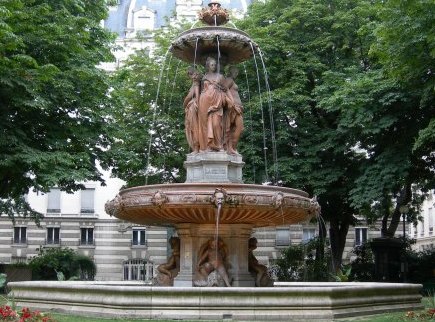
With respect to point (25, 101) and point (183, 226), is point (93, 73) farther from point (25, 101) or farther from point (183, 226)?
point (183, 226)

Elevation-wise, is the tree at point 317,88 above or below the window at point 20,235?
above

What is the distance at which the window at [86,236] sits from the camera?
46.8 metres

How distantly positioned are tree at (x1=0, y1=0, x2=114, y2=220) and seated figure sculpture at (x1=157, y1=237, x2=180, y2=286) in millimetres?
9154

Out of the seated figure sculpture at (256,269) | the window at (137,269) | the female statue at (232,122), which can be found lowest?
the window at (137,269)

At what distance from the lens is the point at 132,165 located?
28.1 m

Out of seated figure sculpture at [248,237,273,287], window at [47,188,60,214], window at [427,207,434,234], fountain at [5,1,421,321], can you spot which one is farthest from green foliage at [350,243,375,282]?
window at [427,207,434,234]

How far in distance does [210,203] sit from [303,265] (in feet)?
68.5

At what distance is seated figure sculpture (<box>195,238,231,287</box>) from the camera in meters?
13.9

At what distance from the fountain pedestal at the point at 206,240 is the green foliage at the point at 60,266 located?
17832 mm

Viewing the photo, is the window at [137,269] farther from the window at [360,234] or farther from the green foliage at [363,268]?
the green foliage at [363,268]

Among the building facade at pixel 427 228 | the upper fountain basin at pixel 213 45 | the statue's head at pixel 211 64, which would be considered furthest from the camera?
the building facade at pixel 427 228

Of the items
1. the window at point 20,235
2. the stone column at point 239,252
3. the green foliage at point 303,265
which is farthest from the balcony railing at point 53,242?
the stone column at point 239,252

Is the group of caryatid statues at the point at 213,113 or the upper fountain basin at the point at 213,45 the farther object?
the upper fountain basin at the point at 213,45

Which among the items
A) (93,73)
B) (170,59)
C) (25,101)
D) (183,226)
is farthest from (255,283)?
(170,59)
